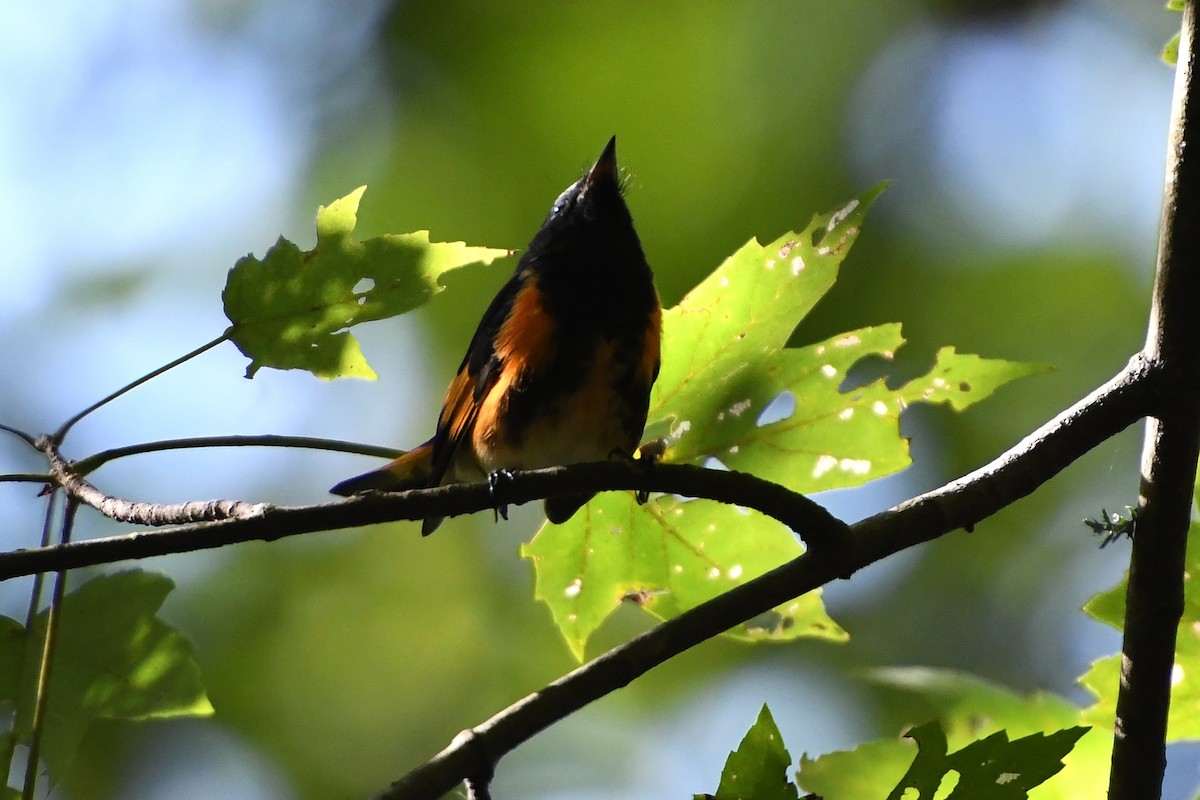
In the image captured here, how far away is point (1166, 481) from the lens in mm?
1720

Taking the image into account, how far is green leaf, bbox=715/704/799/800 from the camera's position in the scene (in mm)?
1337

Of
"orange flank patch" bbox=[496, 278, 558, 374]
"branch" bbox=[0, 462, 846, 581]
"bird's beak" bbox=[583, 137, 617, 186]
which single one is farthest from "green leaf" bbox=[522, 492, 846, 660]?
"bird's beak" bbox=[583, 137, 617, 186]

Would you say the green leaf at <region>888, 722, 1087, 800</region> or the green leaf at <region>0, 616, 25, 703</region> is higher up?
the green leaf at <region>0, 616, 25, 703</region>

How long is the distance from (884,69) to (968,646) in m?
3.21

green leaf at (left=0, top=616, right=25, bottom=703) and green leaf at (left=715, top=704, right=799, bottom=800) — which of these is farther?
green leaf at (left=0, top=616, right=25, bottom=703)

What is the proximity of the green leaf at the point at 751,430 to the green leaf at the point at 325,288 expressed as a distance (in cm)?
52

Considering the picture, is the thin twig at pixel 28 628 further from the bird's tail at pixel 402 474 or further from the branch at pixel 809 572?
the bird's tail at pixel 402 474

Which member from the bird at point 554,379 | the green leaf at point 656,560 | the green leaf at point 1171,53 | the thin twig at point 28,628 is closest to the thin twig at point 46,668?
the thin twig at point 28,628

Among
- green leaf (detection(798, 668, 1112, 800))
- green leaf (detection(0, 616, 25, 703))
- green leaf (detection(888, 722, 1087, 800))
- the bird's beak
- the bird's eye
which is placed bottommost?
green leaf (detection(888, 722, 1087, 800))

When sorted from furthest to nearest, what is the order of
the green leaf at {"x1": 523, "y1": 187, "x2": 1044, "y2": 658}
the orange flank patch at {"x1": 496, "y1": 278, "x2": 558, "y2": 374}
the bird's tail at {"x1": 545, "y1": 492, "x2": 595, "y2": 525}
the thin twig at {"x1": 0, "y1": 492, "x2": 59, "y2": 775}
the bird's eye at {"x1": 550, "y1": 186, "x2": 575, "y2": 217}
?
the bird's eye at {"x1": 550, "y1": 186, "x2": 575, "y2": 217} → the orange flank patch at {"x1": 496, "y1": 278, "x2": 558, "y2": 374} → the bird's tail at {"x1": 545, "y1": 492, "x2": 595, "y2": 525} → the green leaf at {"x1": 523, "y1": 187, "x2": 1044, "y2": 658} → the thin twig at {"x1": 0, "y1": 492, "x2": 59, "y2": 775}

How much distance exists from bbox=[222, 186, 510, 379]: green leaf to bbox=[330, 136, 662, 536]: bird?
55 centimetres

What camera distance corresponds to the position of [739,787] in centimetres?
135

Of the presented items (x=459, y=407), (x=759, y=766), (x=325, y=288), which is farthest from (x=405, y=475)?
(x=759, y=766)

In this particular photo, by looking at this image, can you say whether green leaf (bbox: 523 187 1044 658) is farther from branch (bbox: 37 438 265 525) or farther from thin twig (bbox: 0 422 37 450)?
thin twig (bbox: 0 422 37 450)
